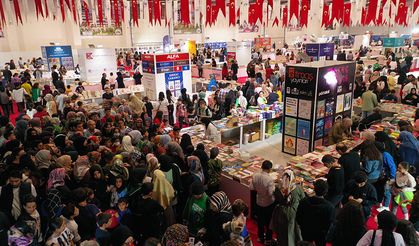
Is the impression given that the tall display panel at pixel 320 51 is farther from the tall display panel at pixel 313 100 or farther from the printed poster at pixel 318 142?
the printed poster at pixel 318 142

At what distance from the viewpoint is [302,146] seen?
26.8ft

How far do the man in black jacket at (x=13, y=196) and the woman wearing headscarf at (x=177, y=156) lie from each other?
2.03 m

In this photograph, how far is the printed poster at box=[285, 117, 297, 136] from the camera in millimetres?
8203

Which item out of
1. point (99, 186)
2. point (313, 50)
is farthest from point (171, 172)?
point (313, 50)

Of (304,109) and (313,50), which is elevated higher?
(313,50)

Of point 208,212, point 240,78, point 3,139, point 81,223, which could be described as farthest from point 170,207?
point 240,78

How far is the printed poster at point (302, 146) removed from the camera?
808 centimetres

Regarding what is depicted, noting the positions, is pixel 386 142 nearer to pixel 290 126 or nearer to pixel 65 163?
pixel 290 126

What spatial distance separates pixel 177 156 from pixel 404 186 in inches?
132

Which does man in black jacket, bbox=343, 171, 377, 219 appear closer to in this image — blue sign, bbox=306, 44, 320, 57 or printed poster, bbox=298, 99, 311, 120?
printed poster, bbox=298, 99, 311, 120

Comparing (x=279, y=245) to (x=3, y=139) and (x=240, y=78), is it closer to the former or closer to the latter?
(x=3, y=139)

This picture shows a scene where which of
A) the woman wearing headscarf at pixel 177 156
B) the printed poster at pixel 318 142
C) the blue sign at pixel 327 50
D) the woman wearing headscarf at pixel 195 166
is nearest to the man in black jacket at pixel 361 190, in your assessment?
the woman wearing headscarf at pixel 195 166

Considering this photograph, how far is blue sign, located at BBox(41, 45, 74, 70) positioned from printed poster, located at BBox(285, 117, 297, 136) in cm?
1408

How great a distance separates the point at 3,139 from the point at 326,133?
691cm
